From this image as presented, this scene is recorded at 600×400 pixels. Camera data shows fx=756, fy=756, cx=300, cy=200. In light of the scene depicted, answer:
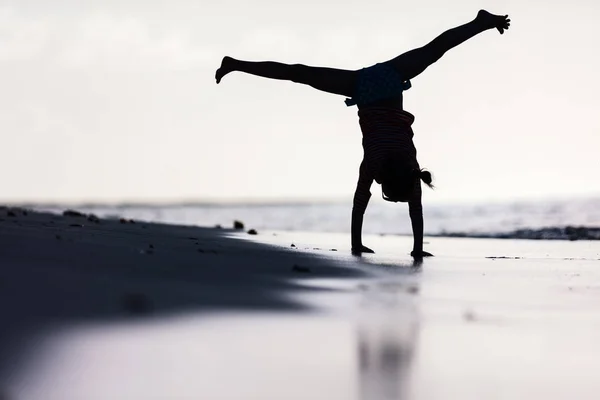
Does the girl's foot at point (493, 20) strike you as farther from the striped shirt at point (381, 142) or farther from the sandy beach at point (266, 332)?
the sandy beach at point (266, 332)

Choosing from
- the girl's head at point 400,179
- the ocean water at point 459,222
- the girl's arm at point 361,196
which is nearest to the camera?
the girl's head at point 400,179

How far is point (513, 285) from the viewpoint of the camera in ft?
15.4

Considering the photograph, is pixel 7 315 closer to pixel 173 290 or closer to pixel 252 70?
pixel 173 290

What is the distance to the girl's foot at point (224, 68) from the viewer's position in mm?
7413

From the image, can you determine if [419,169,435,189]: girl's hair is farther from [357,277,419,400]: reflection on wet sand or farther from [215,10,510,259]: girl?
[357,277,419,400]: reflection on wet sand

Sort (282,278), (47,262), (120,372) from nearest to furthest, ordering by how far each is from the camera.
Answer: (120,372) → (47,262) → (282,278)

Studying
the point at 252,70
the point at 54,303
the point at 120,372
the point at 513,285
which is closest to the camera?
the point at 120,372

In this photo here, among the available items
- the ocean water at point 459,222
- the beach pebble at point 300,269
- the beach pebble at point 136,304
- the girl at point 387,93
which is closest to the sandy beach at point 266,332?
the beach pebble at point 136,304

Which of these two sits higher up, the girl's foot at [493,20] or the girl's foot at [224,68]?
the girl's foot at [493,20]

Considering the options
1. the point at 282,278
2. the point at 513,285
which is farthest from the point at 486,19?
the point at 282,278

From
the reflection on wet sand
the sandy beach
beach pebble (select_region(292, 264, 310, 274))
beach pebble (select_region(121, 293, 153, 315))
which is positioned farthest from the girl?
beach pebble (select_region(121, 293, 153, 315))

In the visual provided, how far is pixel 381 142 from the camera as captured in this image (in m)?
7.39

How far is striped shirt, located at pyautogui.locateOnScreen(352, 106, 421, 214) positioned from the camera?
735 cm

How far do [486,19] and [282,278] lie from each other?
4.24 meters
